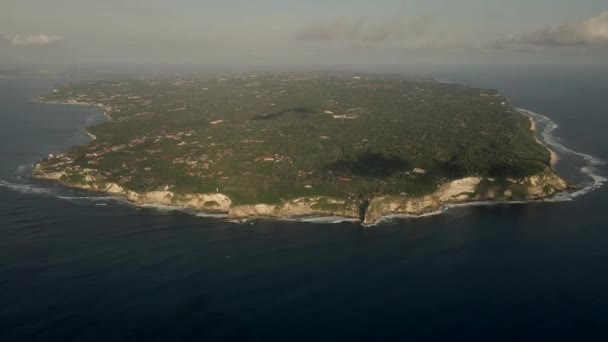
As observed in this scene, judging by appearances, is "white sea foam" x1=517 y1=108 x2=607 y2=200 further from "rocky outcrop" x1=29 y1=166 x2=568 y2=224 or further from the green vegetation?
the green vegetation

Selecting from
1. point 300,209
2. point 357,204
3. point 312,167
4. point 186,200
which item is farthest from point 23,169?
point 357,204

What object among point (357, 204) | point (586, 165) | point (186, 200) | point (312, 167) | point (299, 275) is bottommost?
point (299, 275)

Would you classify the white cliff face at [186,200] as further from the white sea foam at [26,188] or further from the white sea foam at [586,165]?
the white sea foam at [586,165]

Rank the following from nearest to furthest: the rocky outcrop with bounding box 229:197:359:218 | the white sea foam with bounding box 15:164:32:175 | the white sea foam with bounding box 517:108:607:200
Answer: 1. the rocky outcrop with bounding box 229:197:359:218
2. the white sea foam with bounding box 517:108:607:200
3. the white sea foam with bounding box 15:164:32:175

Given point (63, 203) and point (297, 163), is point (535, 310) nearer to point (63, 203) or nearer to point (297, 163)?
point (297, 163)

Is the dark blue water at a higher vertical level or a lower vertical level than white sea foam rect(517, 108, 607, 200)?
lower

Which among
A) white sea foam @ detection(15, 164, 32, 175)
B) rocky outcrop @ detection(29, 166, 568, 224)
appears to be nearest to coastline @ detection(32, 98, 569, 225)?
rocky outcrop @ detection(29, 166, 568, 224)

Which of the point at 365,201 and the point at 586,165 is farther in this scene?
the point at 586,165

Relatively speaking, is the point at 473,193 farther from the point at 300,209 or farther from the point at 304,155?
the point at 304,155
